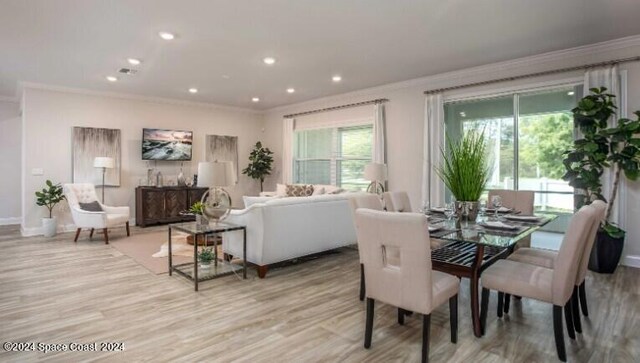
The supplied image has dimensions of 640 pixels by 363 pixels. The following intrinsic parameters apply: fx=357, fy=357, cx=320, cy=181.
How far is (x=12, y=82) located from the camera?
655cm

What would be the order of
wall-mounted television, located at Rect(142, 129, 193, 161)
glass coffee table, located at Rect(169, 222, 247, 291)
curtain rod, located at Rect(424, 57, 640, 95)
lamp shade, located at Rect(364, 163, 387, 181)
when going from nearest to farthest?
glass coffee table, located at Rect(169, 222, 247, 291) < curtain rod, located at Rect(424, 57, 640, 95) < lamp shade, located at Rect(364, 163, 387, 181) < wall-mounted television, located at Rect(142, 129, 193, 161)

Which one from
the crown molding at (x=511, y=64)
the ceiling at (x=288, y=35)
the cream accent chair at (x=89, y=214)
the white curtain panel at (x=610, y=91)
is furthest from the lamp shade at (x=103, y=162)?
the white curtain panel at (x=610, y=91)

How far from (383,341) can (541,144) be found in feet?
13.5

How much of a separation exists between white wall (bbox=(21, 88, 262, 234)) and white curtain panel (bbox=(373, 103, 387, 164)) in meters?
4.02

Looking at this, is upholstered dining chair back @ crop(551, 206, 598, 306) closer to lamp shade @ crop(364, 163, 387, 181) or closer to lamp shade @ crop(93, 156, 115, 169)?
lamp shade @ crop(364, 163, 387, 181)

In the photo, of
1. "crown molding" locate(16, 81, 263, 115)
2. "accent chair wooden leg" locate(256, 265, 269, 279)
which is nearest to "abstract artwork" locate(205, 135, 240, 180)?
"crown molding" locate(16, 81, 263, 115)

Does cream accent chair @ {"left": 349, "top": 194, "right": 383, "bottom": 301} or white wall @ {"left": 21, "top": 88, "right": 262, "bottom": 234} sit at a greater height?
white wall @ {"left": 21, "top": 88, "right": 262, "bottom": 234}

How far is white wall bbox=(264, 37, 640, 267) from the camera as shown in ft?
14.5

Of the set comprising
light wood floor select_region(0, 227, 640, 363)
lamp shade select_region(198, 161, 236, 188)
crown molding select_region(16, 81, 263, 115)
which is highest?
crown molding select_region(16, 81, 263, 115)

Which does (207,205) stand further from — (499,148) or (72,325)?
(499,148)

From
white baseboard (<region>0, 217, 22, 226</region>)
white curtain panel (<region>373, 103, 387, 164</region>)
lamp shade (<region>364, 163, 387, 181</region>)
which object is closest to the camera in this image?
lamp shade (<region>364, 163, 387, 181</region>)

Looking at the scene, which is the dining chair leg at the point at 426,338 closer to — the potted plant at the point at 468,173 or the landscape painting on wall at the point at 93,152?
the potted plant at the point at 468,173

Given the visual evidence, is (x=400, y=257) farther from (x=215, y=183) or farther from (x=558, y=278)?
(x=215, y=183)

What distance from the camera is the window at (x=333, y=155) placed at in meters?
7.51
